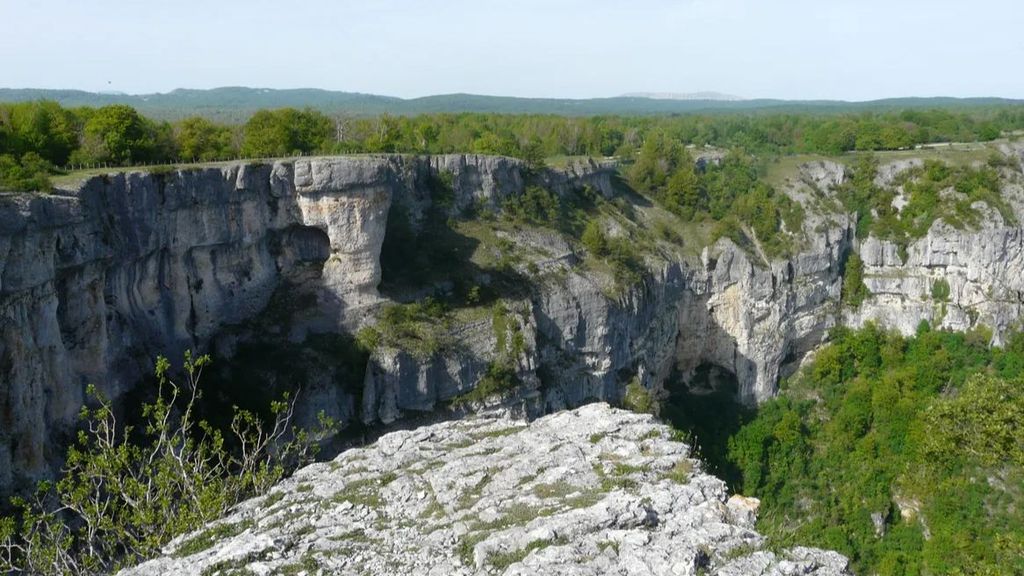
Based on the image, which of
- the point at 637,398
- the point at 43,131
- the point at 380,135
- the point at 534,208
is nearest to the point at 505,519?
the point at 637,398

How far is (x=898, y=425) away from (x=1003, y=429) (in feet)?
78.2

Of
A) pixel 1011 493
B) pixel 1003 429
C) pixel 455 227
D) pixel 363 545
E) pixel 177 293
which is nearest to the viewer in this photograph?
pixel 363 545

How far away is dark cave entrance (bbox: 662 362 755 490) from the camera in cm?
4025

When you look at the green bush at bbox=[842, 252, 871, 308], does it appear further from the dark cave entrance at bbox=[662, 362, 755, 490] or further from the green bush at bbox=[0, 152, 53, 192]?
the green bush at bbox=[0, 152, 53, 192]

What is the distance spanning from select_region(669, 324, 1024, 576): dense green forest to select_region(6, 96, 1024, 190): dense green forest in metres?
18.8

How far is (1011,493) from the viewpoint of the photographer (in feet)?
112

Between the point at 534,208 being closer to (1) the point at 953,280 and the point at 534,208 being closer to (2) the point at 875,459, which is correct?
(2) the point at 875,459

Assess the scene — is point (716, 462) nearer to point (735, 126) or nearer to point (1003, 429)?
point (1003, 429)

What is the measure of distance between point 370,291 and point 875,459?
1000 inches

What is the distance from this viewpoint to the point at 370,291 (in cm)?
3291

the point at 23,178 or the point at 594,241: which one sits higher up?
the point at 23,178

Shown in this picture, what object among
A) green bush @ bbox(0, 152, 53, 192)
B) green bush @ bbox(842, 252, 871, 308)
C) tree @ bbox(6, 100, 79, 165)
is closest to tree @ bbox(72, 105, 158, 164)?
tree @ bbox(6, 100, 79, 165)

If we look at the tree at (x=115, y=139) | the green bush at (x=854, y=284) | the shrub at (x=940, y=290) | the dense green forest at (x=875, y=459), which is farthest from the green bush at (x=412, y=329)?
the shrub at (x=940, y=290)

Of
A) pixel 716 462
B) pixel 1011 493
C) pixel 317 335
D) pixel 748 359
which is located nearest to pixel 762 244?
pixel 748 359
